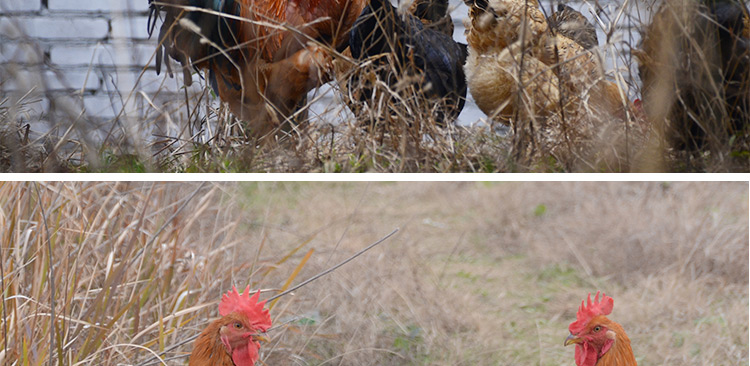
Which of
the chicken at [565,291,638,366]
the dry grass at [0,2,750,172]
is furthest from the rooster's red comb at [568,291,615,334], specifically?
the dry grass at [0,2,750,172]

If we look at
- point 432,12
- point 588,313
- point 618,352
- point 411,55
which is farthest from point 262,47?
point 618,352

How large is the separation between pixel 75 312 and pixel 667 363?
1.72 metres

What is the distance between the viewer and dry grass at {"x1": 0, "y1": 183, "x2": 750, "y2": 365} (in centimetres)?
145

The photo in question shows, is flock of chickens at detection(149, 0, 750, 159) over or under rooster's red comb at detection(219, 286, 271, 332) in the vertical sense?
over

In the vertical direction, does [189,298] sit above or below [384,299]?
above

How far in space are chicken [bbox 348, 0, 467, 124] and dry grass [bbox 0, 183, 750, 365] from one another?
457 mm

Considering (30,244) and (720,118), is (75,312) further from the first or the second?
(720,118)

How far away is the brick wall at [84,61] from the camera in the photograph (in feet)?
5.07

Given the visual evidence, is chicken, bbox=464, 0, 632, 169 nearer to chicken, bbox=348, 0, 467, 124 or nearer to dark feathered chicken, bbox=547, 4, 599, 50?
dark feathered chicken, bbox=547, 4, 599, 50

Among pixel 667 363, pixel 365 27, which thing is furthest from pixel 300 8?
pixel 667 363

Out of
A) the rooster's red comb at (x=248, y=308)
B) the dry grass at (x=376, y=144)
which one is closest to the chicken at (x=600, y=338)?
the dry grass at (x=376, y=144)

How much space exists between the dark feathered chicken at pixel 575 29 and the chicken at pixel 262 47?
629 millimetres

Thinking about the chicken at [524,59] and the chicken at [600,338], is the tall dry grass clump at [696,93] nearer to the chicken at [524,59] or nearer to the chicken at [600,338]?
the chicken at [524,59]

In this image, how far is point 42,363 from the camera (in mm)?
1371
